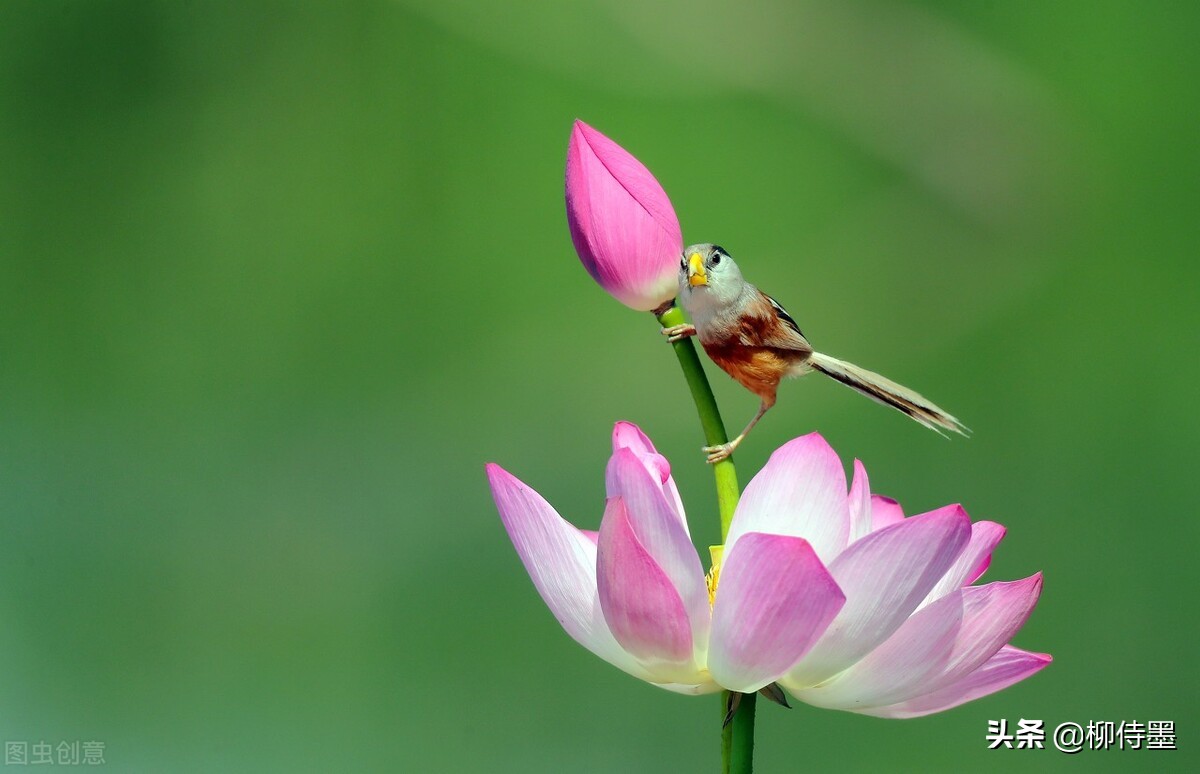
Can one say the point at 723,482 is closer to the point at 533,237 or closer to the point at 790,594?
the point at 790,594

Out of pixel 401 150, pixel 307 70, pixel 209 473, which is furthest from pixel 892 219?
pixel 209 473

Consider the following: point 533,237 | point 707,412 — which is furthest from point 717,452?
point 533,237

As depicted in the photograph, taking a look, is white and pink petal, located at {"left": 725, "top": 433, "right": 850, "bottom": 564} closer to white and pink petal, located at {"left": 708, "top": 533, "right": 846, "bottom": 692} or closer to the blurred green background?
white and pink petal, located at {"left": 708, "top": 533, "right": 846, "bottom": 692}

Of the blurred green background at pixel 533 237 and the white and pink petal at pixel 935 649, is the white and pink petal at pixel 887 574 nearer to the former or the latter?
the white and pink petal at pixel 935 649

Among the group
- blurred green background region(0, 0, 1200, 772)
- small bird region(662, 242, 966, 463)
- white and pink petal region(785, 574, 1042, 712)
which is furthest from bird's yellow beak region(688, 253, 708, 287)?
blurred green background region(0, 0, 1200, 772)

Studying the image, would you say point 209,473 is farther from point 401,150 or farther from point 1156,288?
point 1156,288

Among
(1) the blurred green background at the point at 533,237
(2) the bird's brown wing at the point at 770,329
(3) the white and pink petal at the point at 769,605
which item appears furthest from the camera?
(1) the blurred green background at the point at 533,237


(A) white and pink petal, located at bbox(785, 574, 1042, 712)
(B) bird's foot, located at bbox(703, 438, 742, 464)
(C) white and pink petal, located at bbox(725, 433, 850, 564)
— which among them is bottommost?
(A) white and pink petal, located at bbox(785, 574, 1042, 712)

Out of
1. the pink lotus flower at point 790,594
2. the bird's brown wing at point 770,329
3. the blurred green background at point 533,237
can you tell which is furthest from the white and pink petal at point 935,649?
the blurred green background at point 533,237
